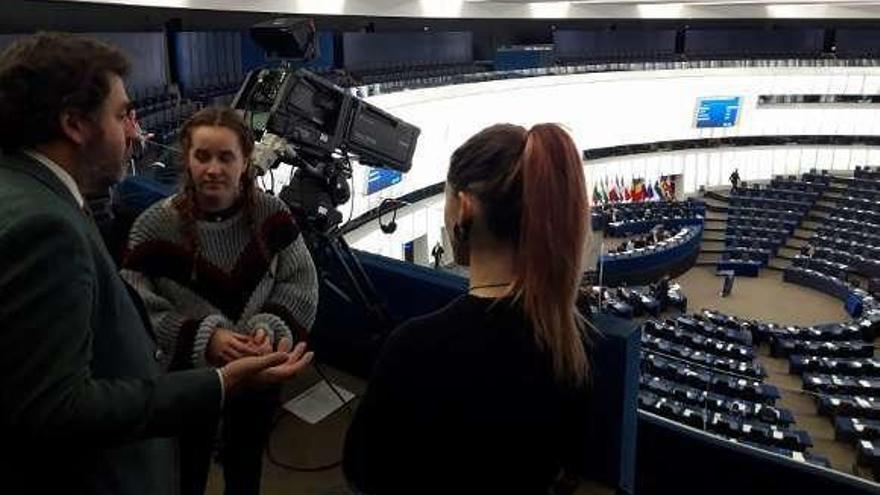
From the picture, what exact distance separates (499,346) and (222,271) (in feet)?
3.88

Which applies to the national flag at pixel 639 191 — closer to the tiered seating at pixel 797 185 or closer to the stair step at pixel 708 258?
the tiered seating at pixel 797 185

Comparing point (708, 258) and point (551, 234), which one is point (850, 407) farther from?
point (551, 234)

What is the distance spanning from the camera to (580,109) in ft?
66.4

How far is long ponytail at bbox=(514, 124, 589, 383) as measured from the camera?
1224 mm

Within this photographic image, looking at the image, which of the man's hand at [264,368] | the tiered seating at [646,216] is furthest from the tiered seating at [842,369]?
the man's hand at [264,368]

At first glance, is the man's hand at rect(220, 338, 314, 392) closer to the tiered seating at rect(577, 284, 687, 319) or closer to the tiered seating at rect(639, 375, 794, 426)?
the tiered seating at rect(639, 375, 794, 426)

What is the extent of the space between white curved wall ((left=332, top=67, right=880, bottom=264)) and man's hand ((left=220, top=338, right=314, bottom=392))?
16.7m

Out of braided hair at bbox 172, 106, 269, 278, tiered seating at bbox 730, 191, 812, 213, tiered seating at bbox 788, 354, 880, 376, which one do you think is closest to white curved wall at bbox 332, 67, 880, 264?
tiered seating at bbox 730, 191, 812, 213

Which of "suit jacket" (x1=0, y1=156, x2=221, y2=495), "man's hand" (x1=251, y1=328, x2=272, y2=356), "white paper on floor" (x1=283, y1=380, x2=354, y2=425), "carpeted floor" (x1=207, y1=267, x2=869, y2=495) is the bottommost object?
"carpeted floor" (x1=207, y1=267, x2=869, y2=495)

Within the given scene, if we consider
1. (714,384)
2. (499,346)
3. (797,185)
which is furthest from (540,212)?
(797,185)

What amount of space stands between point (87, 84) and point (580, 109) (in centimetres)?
1992

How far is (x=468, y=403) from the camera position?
124cm

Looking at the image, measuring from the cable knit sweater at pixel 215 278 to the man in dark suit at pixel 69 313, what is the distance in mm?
637

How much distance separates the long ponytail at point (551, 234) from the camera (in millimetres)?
1224
